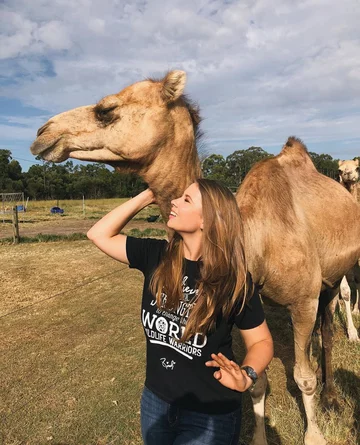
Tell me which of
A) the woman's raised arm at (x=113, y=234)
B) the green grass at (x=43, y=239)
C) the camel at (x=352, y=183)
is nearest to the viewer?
the woman's raised arm at (x=113, y=234)

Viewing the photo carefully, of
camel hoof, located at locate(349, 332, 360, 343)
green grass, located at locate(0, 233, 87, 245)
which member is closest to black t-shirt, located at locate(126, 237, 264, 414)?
camel hoof, located at locate(349, 332, 360, 343)

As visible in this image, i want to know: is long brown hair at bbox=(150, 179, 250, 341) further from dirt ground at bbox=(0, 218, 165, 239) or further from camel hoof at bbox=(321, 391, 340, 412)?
dirt ground at bbox=(0, 218, 165, 239)

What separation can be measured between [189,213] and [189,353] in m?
0.70

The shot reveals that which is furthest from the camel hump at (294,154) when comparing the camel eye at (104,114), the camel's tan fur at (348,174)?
the camel's tan fur at (348,174)

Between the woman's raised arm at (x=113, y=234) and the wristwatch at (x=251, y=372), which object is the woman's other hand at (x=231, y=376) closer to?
the wristwatch at (x=251, y=372)

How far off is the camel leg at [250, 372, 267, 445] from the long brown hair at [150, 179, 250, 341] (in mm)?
1783

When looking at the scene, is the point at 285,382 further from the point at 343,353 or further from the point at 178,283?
the point at 178,283

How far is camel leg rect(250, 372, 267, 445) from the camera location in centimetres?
321

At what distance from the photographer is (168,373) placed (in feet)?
6.38

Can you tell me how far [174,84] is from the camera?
2.83 meters

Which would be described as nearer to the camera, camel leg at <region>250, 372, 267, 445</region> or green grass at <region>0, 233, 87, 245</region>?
camel leg at <region>250, 372, 267, 445</region>

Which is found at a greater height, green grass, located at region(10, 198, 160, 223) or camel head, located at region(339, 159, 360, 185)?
camel head, located at region(339, 159, 360, 185)

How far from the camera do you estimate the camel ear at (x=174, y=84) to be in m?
2.82

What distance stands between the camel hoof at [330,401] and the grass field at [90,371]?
0.08 meters
